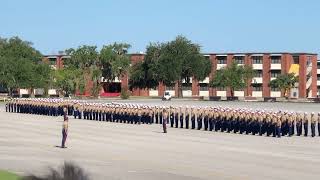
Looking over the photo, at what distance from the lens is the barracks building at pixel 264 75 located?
351 feet

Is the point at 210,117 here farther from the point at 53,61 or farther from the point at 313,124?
the point at 53,61

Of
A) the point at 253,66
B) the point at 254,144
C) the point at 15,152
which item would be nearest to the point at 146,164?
the point at 15,152

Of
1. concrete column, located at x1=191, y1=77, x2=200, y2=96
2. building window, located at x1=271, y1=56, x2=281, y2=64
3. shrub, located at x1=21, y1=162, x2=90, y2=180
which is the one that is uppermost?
building window, located at x1=271, y1=56, x2=281, y2=64

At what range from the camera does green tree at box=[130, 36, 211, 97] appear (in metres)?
104

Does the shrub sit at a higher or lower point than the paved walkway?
higher

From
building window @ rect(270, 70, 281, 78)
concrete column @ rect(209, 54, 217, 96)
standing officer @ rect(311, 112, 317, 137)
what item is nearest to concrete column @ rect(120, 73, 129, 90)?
concrete column @ rect(209, 54, 217, 96)

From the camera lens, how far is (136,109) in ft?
128

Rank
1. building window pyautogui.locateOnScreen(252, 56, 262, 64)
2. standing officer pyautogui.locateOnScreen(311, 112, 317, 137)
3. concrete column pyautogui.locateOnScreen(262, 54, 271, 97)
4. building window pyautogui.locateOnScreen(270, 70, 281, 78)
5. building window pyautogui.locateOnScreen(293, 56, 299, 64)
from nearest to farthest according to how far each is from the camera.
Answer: standing officer pyautogui.locateOnScreen(311, 112, 317, 137) < building window pyautogui.locateOnScreen(270, 70, 281, 78) < building window pyautogui.locateOnScreen(293, 56, 299, 64) < concrete column pyautogui.locateOnScreen(262, 54, 271, 97) < building window pyautogui.locateOnScreen(252, 56, 262, 64)

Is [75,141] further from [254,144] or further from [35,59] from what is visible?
[35,59]

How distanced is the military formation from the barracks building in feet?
213

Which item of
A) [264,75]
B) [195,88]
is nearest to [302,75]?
[264,75]

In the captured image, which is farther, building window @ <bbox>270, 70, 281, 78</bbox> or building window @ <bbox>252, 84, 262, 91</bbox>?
building window @ <bbox>252, 84, 262, 91</bbox>

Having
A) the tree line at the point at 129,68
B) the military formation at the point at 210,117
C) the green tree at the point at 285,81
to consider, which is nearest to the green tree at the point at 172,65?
the tree line at the point at 129,68

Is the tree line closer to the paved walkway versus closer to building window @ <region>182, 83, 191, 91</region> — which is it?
building window @ <region>182, 83, 191, 91</region>
